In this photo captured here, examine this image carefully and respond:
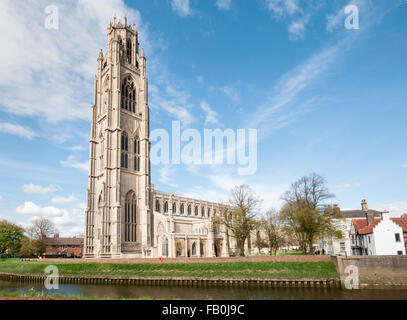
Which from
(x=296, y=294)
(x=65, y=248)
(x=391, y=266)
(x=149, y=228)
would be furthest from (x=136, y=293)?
(x=65, y=248)

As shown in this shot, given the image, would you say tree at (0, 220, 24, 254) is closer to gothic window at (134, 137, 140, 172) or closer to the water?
gothic window at (134, 137, 140, 172)

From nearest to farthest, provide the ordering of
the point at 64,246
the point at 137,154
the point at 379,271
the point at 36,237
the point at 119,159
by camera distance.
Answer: the point at 379,271 → the point at 119,159 → the point at 137,154 → the point at 36,237 → the point at 64,246

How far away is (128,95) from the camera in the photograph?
68.1m

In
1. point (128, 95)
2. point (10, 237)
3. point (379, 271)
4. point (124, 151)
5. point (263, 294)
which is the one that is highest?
point (128, 95)

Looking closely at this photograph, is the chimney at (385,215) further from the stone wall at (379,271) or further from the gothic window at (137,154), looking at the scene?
the gothic window at (137,154)

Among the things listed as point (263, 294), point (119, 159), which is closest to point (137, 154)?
point (119, 159)

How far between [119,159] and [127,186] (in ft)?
19.5

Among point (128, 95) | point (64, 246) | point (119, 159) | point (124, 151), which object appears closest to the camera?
point (119, 159)

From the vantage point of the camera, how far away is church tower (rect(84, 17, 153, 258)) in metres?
56.6

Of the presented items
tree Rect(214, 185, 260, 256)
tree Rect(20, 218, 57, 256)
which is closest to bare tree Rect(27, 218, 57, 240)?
tree Rect(20, 218, 57, 256)

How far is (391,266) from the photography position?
2950cm

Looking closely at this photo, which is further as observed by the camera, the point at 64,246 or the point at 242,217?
the point at 64,246

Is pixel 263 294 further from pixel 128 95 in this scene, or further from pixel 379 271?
pixel 128 95

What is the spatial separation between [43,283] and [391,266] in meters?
45.6
